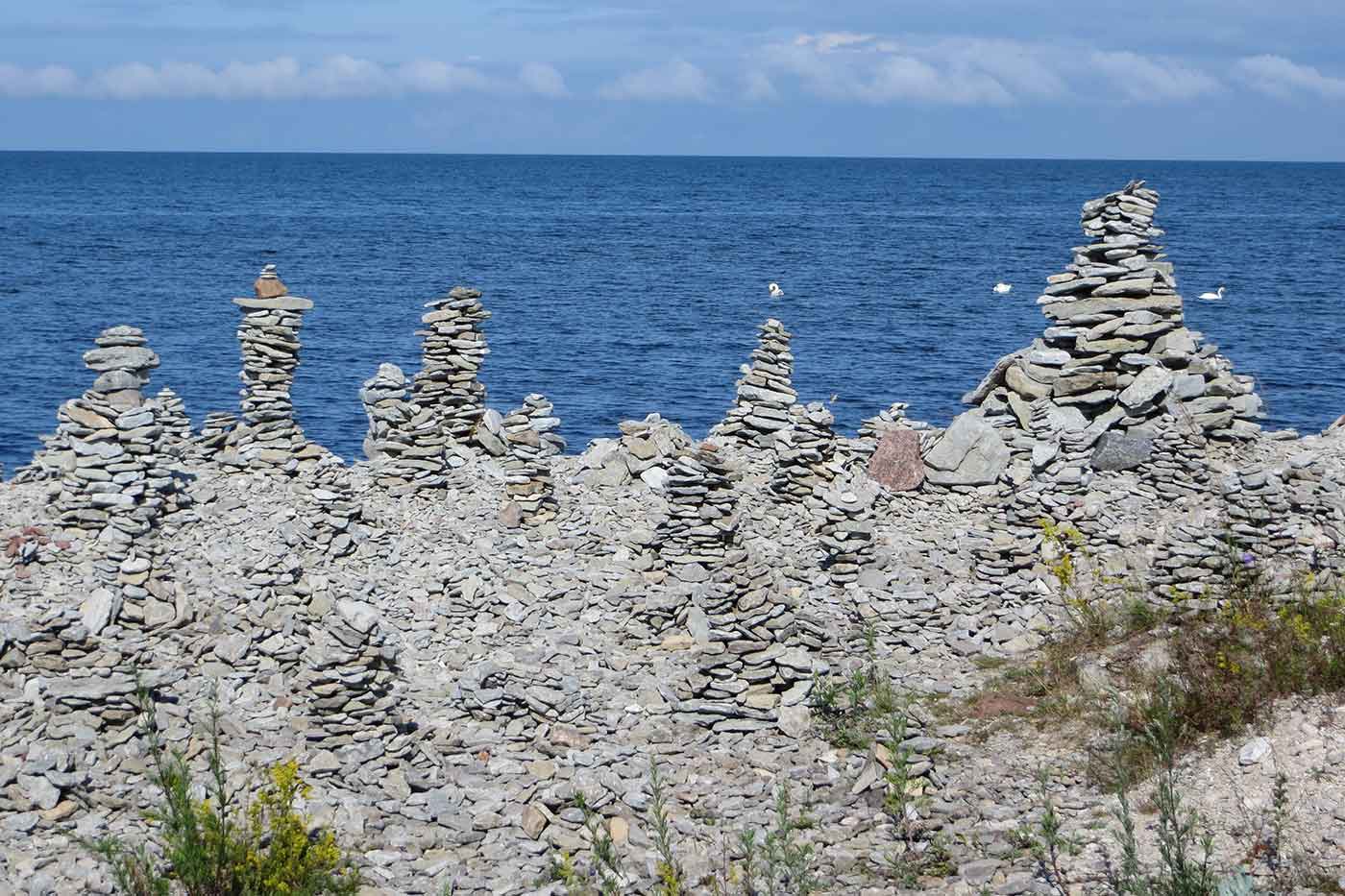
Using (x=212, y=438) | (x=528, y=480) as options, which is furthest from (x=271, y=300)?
(x=528, y=480)

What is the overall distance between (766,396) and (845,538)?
633 cm

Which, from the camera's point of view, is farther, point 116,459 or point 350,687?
point 116,459

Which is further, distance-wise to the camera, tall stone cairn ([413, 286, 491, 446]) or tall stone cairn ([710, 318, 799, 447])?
tall stone cairn ([710, 318, 799, 447])

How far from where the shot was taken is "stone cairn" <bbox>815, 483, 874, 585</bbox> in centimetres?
2100

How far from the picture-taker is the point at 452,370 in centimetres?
2700

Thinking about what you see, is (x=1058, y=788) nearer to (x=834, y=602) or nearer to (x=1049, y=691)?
(x=1049, y=691)

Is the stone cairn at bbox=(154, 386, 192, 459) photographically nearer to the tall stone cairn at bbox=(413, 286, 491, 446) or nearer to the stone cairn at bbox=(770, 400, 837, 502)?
the tall stone cairn at bbox=(413, 286, 491, 446)

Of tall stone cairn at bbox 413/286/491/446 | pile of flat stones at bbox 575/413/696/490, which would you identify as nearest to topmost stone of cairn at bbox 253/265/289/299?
tall stone cairn at bbox 413/286/491/446

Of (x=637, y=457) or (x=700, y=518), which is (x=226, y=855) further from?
(x=637, y=457)

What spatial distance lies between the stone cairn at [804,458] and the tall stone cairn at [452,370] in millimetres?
6166

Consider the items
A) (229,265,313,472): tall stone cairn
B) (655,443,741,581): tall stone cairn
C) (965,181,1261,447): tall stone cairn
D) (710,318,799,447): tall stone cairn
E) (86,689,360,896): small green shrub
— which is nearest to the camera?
(86,689,360,896): small green shrub

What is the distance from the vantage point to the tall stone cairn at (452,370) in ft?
87.9

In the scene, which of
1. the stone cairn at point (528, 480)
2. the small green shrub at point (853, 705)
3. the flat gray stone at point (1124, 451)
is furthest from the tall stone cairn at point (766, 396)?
the small green shrub at point (853, 705)

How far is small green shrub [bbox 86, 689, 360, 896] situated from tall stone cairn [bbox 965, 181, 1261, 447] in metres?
16.4
